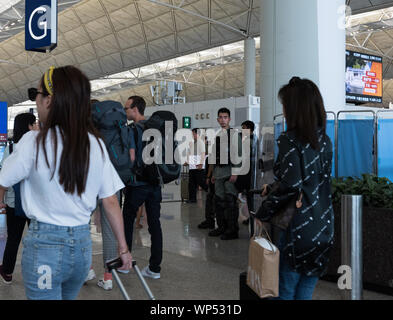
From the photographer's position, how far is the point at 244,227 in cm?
836

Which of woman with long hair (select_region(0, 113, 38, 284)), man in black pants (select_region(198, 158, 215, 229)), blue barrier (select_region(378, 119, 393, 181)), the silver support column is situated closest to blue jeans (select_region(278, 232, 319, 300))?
the silver support column

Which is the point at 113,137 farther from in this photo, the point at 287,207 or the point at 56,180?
the point at 56,180

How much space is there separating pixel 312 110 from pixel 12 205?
312 centimetres

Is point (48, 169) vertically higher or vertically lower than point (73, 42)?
lower

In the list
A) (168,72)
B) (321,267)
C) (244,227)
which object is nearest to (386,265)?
(321,267)

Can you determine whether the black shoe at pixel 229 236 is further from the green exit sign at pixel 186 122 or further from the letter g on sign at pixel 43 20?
the green exit sign at pixel 186 122

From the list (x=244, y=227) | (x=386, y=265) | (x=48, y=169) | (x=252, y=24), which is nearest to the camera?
(x=48, y=169)

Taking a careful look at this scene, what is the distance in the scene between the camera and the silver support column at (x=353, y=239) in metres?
3.66

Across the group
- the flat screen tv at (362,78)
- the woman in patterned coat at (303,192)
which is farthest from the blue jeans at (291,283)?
the flat screen tv at (362,78)

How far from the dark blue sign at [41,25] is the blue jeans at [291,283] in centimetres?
620

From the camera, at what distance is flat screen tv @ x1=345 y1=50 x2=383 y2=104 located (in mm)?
12719

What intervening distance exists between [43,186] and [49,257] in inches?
11.1

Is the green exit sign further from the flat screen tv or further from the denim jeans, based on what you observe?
the denim jeans

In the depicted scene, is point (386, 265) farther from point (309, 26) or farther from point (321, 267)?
point (309, 26)
